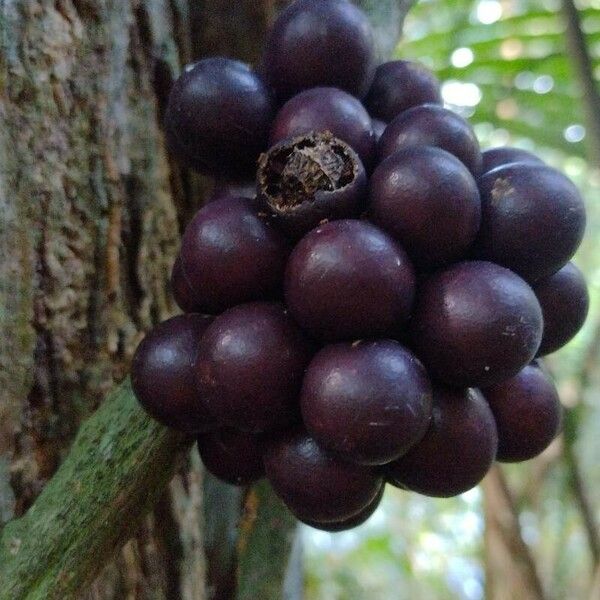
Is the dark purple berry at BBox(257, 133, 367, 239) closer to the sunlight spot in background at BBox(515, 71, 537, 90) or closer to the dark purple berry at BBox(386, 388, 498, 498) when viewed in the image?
the dark purple berry at BBox(386, 388, 498, 498)

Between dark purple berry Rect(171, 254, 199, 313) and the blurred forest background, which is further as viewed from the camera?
the blurred forest background

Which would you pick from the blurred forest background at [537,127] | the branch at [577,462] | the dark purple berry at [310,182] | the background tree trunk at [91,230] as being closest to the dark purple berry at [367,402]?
the dark purple berry at [310,182]

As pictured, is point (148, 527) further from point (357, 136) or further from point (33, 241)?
point (357, 136)

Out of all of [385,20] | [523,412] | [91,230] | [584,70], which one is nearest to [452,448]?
[523,412]

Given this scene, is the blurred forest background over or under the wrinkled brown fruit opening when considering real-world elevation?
under

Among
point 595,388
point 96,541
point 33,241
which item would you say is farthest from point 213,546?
point 595,388

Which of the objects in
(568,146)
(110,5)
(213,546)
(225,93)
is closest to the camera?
(225,93)

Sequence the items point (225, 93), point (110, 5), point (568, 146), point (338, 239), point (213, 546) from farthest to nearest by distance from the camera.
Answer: point (568, 146), point (213, 546), point (110, 5), point (225, 93), point (338, 239)

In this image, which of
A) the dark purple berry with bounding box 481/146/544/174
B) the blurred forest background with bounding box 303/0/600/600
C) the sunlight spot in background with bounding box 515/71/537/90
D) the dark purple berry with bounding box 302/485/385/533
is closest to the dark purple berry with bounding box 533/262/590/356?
the dark purple berry with bounding box 481/146/544/174
